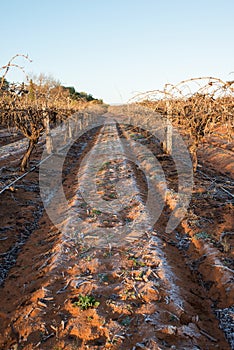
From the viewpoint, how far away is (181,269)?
14.9 ft

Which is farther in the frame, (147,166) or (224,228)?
(147,166)

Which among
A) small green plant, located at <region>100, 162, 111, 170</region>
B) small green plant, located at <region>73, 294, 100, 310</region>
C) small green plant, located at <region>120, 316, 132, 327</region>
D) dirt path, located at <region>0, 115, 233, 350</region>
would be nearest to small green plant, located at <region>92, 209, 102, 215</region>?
dirt path, located at <region>0, 115, 233, 350</region>

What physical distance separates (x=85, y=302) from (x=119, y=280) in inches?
28.2

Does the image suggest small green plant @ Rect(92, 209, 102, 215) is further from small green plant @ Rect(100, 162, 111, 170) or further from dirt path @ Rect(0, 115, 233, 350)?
small green plant @ Rect(100, 162, 111, 170)

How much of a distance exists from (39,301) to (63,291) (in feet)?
1.15

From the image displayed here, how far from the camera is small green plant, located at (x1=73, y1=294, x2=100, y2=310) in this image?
347 centimetres

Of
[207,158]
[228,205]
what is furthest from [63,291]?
[207,158]

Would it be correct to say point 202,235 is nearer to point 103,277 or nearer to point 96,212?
Result: point 103,277

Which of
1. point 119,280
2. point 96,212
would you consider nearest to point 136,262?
point 119,280

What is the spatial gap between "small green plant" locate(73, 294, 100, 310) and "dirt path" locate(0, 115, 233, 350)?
11mm

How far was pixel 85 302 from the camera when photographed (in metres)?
3.49

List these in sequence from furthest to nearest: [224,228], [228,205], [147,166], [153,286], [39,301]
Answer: [147,166] → [228,205] → [224,228] → [153,286] → [39,301]

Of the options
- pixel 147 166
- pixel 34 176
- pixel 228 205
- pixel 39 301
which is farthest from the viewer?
pixel 147 166

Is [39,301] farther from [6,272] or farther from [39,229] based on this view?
[39,229]
